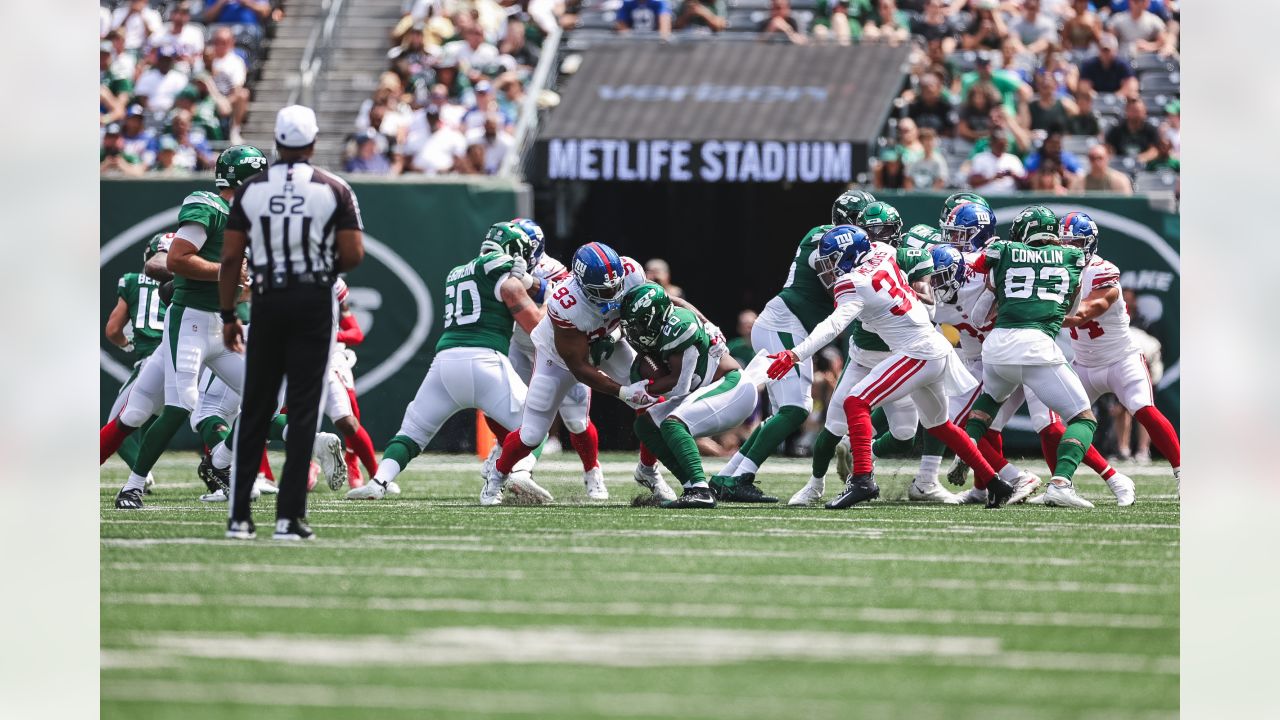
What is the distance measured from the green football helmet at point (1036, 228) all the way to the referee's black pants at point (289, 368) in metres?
4.43

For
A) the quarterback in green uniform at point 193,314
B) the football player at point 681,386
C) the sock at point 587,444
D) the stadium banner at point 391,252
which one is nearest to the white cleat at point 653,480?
the football player at point 681,386

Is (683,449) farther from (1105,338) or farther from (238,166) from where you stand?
(1105,338)

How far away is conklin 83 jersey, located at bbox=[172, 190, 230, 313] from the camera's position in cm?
888

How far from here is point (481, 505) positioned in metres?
9.77

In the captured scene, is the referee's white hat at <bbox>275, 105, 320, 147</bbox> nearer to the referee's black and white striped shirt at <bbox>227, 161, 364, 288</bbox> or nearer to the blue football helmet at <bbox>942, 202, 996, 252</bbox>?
the referee's black and white striped shirt at <bbox>227, 161, 364, 288</bbox>

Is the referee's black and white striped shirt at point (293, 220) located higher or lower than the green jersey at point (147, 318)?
higher

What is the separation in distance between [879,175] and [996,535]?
782 centimetres

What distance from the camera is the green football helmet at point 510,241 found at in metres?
10.1

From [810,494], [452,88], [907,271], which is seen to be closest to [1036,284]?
[907,271]

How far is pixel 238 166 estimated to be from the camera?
8.95 m

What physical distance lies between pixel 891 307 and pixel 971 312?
1.34m

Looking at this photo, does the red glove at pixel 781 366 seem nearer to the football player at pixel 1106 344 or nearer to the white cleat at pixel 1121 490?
the football player at pixel 1106 344

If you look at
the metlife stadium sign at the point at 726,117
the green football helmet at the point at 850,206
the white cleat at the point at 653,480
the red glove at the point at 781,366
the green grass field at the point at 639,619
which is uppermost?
the metlife stadium sign at the point at 726,117
